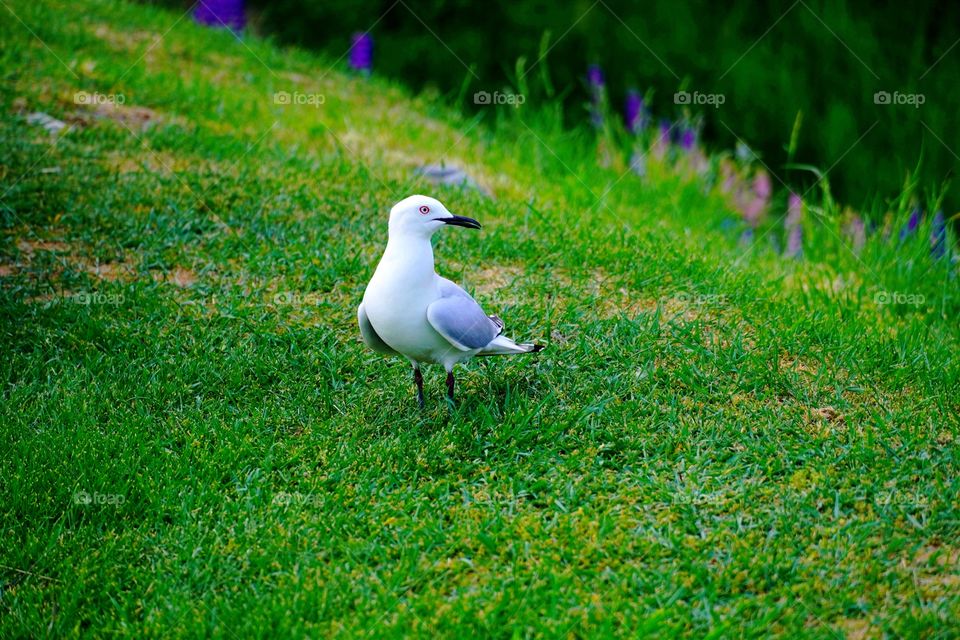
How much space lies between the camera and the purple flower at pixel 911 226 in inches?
212

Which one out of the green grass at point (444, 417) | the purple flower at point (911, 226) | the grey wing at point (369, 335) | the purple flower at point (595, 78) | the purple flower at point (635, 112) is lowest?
the green grass at point (444, 417)

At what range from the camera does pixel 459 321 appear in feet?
11.0

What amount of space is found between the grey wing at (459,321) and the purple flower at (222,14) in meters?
5.61

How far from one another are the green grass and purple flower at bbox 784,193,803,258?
0.13 meters

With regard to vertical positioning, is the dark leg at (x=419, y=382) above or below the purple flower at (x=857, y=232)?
below

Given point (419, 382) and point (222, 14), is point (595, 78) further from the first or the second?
point (419, 382)

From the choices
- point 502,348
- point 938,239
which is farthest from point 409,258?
point 938,239

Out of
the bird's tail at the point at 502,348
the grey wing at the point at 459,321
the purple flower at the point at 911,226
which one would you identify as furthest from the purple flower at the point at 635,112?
the grey wing at the point at 459,321

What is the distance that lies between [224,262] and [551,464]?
7.16 feet

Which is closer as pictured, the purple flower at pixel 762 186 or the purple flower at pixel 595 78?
the purple flower at pixel 762 186

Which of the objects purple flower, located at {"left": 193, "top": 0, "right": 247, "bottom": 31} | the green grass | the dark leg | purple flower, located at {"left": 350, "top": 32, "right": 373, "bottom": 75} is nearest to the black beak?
the dark leg

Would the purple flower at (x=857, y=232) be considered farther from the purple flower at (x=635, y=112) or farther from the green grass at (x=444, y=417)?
the purple flower at (x=635, y=112)

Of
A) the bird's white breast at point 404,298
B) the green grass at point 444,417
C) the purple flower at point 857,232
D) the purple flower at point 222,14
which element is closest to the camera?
the green grass at point 444,417

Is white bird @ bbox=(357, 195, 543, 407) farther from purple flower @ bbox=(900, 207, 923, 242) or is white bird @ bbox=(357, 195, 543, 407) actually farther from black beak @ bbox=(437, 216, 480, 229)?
purple flower @ bbox=(900, 207, 923, 242)
